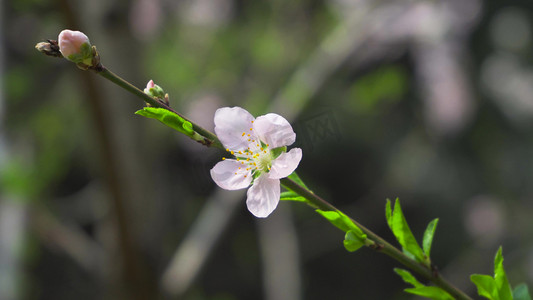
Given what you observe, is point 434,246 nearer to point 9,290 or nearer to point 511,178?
point 511,178

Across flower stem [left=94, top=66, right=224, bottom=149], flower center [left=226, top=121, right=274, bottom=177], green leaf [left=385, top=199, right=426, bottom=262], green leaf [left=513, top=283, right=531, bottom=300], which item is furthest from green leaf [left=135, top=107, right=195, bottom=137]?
green leaf [left=513, top=283, right=531, bottom=300]

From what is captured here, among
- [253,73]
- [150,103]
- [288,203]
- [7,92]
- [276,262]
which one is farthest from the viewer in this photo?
[253,73]

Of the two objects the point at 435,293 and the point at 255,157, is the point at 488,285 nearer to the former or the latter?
the point at 435,293

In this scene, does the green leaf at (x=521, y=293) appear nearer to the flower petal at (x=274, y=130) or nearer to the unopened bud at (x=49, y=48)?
the flower petal at (x=274, y=130)

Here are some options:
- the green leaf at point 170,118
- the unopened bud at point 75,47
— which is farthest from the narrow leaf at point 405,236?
the unopened bud at point 75,47

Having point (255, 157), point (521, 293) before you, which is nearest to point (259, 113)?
point (255, 157)

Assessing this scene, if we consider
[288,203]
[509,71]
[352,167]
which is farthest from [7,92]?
[509,71]
